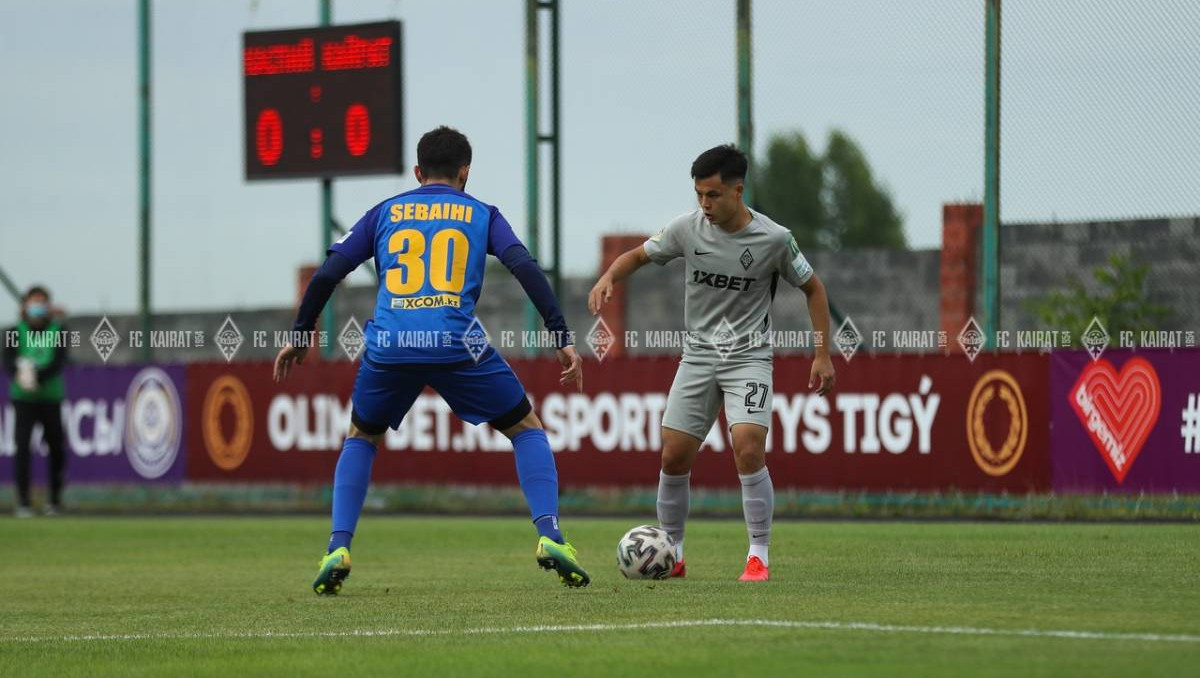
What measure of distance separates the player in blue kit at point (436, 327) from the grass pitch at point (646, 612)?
0.42 meters

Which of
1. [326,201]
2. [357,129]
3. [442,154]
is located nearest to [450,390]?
[442,154]

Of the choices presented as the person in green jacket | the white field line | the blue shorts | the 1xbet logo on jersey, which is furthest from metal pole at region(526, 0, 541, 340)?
the white field line

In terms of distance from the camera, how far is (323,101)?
20125 millimetres

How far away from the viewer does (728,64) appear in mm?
18297

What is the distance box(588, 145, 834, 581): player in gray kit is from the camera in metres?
9.50

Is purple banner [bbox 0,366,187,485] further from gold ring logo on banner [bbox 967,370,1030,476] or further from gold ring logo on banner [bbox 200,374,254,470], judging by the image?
gold ring logo on banner [bbox 967,370,1030,476]

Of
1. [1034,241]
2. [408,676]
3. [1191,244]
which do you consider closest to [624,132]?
[1034,241]

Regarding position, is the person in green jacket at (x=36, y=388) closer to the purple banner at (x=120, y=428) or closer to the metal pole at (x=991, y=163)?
the purple banner at (x=120, y=428)

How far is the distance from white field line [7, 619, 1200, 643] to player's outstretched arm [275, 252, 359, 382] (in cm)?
167

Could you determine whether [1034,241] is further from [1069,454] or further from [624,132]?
[624,132]

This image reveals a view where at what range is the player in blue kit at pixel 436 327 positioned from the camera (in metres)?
8.81

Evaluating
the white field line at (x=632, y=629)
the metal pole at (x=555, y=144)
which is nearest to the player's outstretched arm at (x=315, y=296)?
the white field line at (x=632, y=629)

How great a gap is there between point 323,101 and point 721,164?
11.4 m

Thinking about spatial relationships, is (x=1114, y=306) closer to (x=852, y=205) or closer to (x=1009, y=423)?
(x=1009, y=423)
